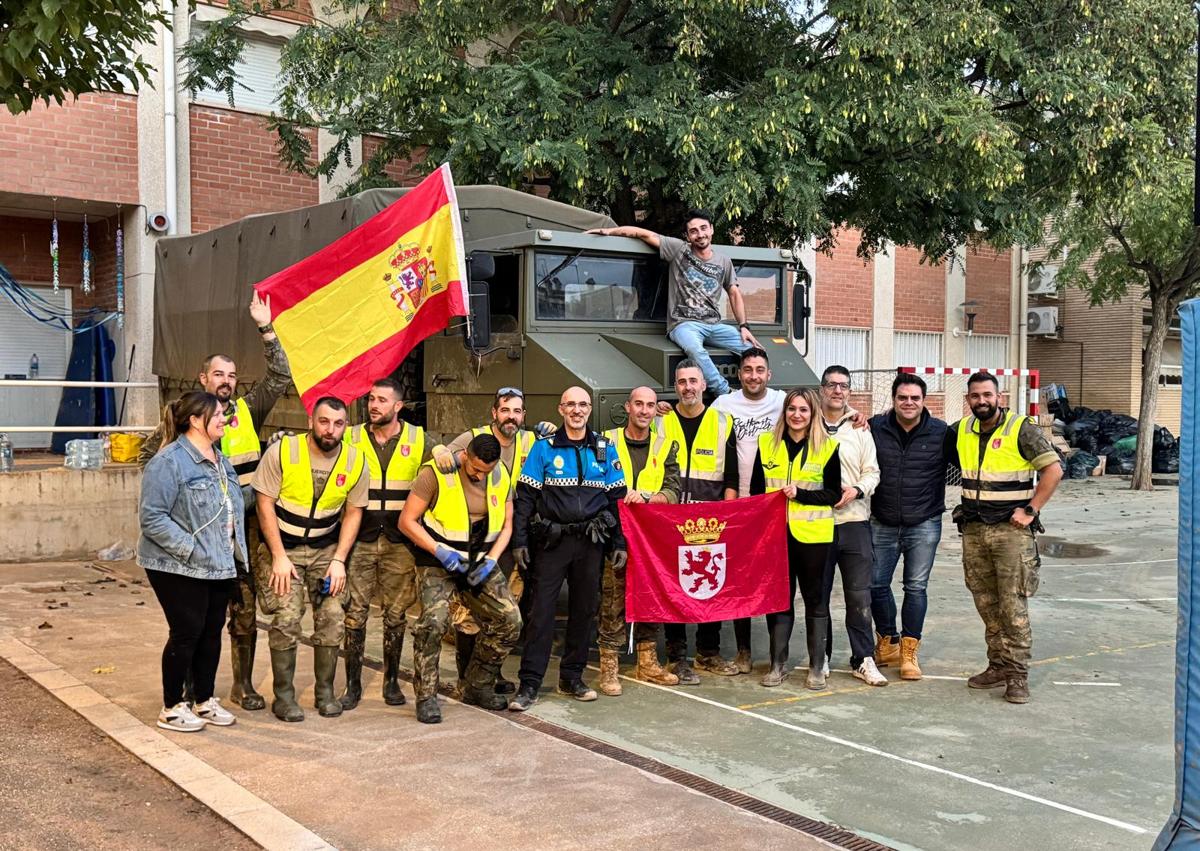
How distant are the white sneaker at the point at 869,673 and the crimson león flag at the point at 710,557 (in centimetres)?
62

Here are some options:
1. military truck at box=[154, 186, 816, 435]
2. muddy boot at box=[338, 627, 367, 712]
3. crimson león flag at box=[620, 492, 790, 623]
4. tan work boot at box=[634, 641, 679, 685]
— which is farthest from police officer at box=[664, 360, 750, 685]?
muddy boot at box=[338, 627, 367, 712]

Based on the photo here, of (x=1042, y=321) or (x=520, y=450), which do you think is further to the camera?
(x=1042, y=321)

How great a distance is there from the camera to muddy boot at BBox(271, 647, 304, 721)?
6.04 metres

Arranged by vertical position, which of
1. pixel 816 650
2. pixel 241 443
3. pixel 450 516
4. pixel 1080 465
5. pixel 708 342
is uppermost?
pixel 708 342

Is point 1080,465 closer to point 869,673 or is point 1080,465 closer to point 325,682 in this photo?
point 869,673

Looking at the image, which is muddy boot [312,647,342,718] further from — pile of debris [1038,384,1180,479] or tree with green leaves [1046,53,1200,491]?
pile of debris [1038,384,1180,479]

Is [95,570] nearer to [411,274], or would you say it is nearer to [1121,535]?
[411,274]

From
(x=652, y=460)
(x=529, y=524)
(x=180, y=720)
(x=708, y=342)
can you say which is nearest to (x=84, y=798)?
(x=180, y=720)

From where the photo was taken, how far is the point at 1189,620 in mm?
2447

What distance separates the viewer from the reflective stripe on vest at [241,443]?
257 inches

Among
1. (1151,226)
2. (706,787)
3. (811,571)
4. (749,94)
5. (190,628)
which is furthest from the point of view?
(1151,226)

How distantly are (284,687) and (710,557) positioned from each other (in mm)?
2639

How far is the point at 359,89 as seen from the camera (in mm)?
12195

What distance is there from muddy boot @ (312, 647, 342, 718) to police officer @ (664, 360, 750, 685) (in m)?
2.15
